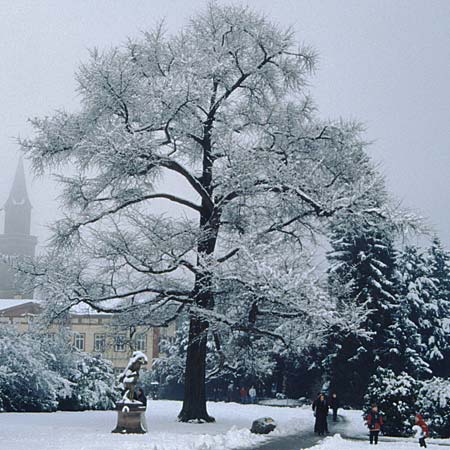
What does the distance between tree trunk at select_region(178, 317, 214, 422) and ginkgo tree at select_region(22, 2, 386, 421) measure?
0.05 metres

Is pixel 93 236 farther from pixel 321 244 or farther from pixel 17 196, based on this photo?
pixel 17 196

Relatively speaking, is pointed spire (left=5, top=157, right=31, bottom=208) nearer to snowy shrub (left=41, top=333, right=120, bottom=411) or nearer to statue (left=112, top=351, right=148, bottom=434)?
snowy shrub (left=41, top=333, right=120, bottom=411)

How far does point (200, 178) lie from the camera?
26.7 metres

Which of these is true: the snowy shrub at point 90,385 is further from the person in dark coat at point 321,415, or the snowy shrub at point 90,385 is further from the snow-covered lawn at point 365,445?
the snow-covered lawn at point 365,445

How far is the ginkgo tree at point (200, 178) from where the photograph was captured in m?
24.0

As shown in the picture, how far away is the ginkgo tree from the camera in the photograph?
78.6 feet

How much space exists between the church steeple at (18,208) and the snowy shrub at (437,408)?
455 feet

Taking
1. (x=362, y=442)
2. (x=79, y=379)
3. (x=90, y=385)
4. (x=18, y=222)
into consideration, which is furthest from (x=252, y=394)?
(x=18, y=222)

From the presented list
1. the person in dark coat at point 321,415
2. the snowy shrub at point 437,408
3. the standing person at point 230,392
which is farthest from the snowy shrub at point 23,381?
the standing person at point 230,392

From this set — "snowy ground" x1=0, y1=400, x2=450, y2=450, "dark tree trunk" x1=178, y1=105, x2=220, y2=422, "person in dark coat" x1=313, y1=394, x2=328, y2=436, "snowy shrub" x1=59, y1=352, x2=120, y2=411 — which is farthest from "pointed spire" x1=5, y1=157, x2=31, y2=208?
"person in dark coat" x1=313, y1=394, x2=328, y2=436

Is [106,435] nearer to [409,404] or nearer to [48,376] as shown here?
[409,404]

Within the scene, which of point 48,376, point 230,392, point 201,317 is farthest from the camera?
point 230,392

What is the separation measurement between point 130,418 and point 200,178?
941 cm

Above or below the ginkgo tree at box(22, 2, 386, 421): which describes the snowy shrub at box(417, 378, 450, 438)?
below
